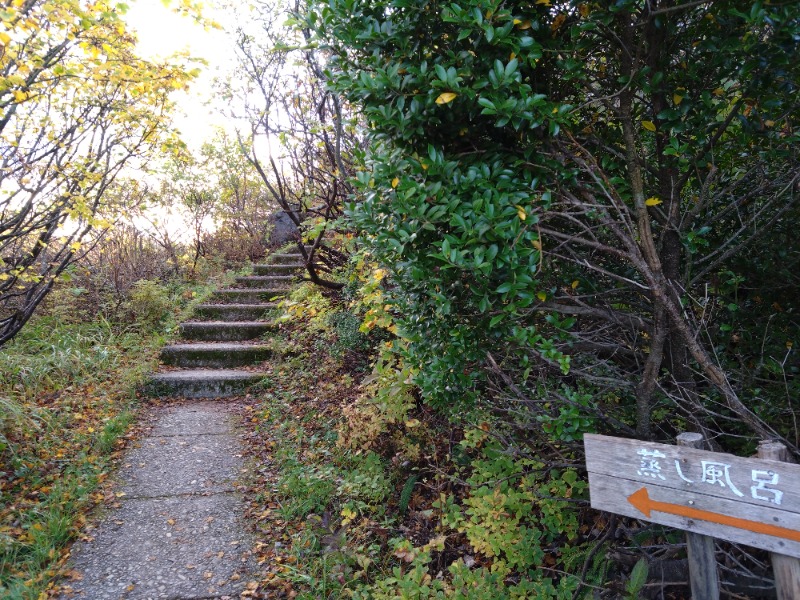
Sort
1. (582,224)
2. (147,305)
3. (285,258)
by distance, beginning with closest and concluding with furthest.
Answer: (582,224)
(147,305)
(285,258)

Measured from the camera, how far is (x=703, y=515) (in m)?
1.80

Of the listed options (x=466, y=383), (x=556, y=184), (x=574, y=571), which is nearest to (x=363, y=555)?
(x=574, y=571)

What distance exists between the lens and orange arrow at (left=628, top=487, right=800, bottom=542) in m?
1.63

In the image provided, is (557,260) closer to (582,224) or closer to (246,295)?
(582,224)

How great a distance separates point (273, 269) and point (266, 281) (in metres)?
0.74

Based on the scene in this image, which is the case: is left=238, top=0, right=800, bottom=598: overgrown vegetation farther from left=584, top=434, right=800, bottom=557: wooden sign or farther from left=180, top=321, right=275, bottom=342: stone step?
left=180, top=321, right=275, bottom=342: stone step

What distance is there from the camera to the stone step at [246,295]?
31.4 ft

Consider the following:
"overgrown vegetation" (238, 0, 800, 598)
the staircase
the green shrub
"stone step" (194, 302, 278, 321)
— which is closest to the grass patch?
the staircase

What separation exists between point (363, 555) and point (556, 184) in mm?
2579

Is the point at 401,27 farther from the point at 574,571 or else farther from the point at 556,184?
the point at 574,571

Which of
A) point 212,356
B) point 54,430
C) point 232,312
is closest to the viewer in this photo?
point 54,430

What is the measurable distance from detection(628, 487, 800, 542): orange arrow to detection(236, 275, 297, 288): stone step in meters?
8.49

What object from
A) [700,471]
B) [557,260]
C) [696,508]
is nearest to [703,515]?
[696,508]

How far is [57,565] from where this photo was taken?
3.55m
